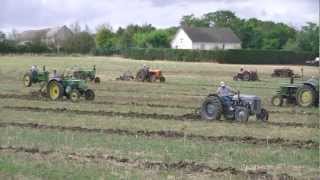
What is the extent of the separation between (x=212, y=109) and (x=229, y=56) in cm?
6580

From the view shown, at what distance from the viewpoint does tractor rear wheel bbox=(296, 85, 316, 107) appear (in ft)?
83.2

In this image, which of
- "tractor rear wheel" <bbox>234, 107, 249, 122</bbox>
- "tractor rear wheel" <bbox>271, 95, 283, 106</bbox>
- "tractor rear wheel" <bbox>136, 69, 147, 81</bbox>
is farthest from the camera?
"tractor rear wheel" <bbox>136, 69, 147, 81</bbox>

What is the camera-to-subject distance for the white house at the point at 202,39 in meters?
130

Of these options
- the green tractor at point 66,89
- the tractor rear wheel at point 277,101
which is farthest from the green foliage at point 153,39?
the tractor rear wheel at point 277,101

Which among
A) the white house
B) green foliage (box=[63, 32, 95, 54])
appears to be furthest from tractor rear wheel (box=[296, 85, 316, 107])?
the white house

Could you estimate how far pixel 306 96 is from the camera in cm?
2559

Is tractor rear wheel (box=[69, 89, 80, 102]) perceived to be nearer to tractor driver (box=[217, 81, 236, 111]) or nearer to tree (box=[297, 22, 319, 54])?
tractor driver (box=[217, 81, 236, 111])

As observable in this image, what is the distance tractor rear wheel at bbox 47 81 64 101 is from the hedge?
58637 mm

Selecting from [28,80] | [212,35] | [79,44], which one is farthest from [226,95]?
[212,35]

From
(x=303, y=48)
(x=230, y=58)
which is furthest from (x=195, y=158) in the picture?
(x=303, y=48)

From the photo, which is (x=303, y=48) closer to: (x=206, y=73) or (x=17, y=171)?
(x=206, y=73)

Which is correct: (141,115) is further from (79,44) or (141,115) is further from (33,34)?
(33,34)

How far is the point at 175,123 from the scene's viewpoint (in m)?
18.8

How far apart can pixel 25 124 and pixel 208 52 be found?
2711 inches
